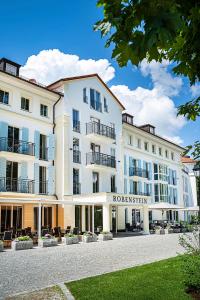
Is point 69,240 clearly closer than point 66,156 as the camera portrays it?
Yes

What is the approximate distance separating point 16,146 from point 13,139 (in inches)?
21.9

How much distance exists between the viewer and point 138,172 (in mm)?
39375

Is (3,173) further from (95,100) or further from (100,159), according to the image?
(95,100)

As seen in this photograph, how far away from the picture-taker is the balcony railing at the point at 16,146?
24.2 meters

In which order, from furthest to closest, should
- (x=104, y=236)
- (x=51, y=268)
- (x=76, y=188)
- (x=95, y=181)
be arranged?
(x=95, y=181), (x=76, y=188), (x=104, y=236), (x=51, y=268)

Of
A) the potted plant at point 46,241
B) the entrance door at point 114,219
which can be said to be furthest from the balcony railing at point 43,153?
the entrance door at point 114,219

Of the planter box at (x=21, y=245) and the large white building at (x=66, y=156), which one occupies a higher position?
the large white building at (x=66, y=156)

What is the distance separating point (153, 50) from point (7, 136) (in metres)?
23.5

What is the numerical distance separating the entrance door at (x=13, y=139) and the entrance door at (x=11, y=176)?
1059 millimetres

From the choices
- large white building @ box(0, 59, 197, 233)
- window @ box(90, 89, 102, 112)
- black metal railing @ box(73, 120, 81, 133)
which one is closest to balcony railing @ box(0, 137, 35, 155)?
large white building @ box(0, 59, 197, 233)

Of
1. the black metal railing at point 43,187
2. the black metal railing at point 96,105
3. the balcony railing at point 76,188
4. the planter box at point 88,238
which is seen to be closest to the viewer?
the planter box at point 88,238

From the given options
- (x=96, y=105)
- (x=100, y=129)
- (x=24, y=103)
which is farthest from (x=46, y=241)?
(x=96, y=105)

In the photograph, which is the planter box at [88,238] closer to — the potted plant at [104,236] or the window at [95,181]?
the potted plant at [104,236]

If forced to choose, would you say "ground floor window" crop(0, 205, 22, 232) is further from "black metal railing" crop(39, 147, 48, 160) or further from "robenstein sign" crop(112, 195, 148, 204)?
"robenstein sign" crop(112, 195, 148, 204)
